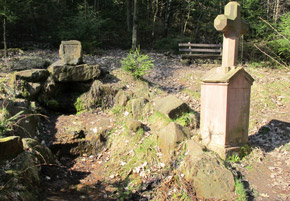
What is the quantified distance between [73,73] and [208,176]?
5492 millimetres

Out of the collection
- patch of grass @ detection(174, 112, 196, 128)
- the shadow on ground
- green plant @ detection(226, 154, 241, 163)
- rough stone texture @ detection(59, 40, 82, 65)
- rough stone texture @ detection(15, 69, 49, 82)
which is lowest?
green plant @ detection(226, 154, 241, 163)

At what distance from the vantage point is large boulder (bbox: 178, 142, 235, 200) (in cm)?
397

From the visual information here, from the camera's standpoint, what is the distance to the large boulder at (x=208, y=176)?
156 inches

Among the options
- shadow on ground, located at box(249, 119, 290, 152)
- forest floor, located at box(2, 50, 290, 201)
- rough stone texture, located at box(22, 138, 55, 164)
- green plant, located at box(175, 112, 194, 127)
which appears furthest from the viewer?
green plant, located at box(175, 112, 194, 127)

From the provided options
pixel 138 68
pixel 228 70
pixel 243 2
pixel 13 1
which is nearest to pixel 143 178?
pixel 228 70

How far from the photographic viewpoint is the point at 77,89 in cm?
790

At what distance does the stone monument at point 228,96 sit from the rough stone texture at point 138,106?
207 centimetres

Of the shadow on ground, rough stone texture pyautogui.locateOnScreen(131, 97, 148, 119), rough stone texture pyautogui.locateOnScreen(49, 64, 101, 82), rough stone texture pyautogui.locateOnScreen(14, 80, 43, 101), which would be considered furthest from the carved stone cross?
rough stone texture pyautogui.locateOnScreen(14, 80, 43, 101)

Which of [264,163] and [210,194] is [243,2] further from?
[210,194]

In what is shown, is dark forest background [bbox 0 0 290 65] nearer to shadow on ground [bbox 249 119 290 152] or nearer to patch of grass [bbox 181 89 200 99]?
patch of grass [bbox 181 89 200 99]

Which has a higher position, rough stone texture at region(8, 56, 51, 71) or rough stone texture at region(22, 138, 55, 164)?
rough stone texture at region(8, 56, 51, 71)

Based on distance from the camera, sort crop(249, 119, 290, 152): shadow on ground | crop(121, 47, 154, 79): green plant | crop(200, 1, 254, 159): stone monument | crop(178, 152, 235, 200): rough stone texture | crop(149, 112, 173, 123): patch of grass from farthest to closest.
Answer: crop(121, 47, 154, 79): green plant < crop(149, 112, 173, 123): patch of grass < crop(249, 119, 290, 152): shadow on ground < crop(200, 1, 254, 159): stone monument < crop(178, 152, 235, 200): rough stone texture

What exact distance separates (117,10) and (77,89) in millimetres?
13267

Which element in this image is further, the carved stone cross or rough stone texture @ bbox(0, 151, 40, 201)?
the carved stone cross
